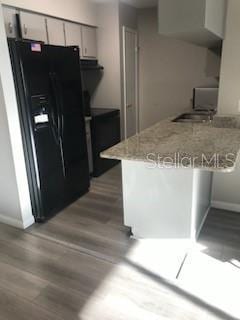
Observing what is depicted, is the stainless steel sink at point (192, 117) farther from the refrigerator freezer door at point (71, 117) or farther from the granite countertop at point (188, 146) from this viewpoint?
the refrigerator freezer door at point (71, 117)

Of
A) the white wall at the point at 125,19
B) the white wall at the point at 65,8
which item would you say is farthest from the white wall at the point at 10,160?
the white wall at the point at 125,19

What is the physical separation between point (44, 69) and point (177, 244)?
2.04 metres

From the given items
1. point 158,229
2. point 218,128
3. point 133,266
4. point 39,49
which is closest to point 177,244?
point 158,229

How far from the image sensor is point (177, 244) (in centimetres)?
225

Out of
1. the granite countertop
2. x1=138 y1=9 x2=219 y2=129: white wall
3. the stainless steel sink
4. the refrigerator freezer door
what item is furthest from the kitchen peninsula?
x1=138 y1=9 x2=219 y2=129: white wall

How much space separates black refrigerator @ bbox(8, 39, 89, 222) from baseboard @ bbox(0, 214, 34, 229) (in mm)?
79

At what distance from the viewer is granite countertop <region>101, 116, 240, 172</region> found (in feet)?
5.47

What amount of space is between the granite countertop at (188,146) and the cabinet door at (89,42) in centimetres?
203

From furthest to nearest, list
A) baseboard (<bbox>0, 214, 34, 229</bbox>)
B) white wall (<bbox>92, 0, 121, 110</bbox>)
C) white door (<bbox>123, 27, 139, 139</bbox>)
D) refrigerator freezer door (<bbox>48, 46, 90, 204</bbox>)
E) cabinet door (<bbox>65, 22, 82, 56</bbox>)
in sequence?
1. white door (<bbox>123, 27, 139, 139</bbox>)
2. white wall (<bbox>92, 0, 121, 110</bbox>)
3. cabinet door (<bbox>65, 22, 82, 56</bbox>)
4. refrigerator freezer door (<bbox>48, 46, 90, 204</bbox>)
5. baseboard (<bbox>0, 214, 34, 229</bbox>)

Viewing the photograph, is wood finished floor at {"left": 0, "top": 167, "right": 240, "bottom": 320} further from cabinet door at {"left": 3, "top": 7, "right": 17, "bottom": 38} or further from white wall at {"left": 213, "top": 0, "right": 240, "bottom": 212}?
cabinet door at {"left": 3, "top": 7, "right": 17, "bottom": 38}

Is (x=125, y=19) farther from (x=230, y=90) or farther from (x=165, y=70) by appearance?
(x=230, y=90)

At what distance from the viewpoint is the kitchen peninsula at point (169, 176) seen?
1836mm

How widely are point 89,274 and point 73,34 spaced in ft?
10.2

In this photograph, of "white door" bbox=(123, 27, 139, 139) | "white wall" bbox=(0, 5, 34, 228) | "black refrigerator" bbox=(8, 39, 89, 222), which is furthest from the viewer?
"white door" bbox=(123, 27, 139, 139)
